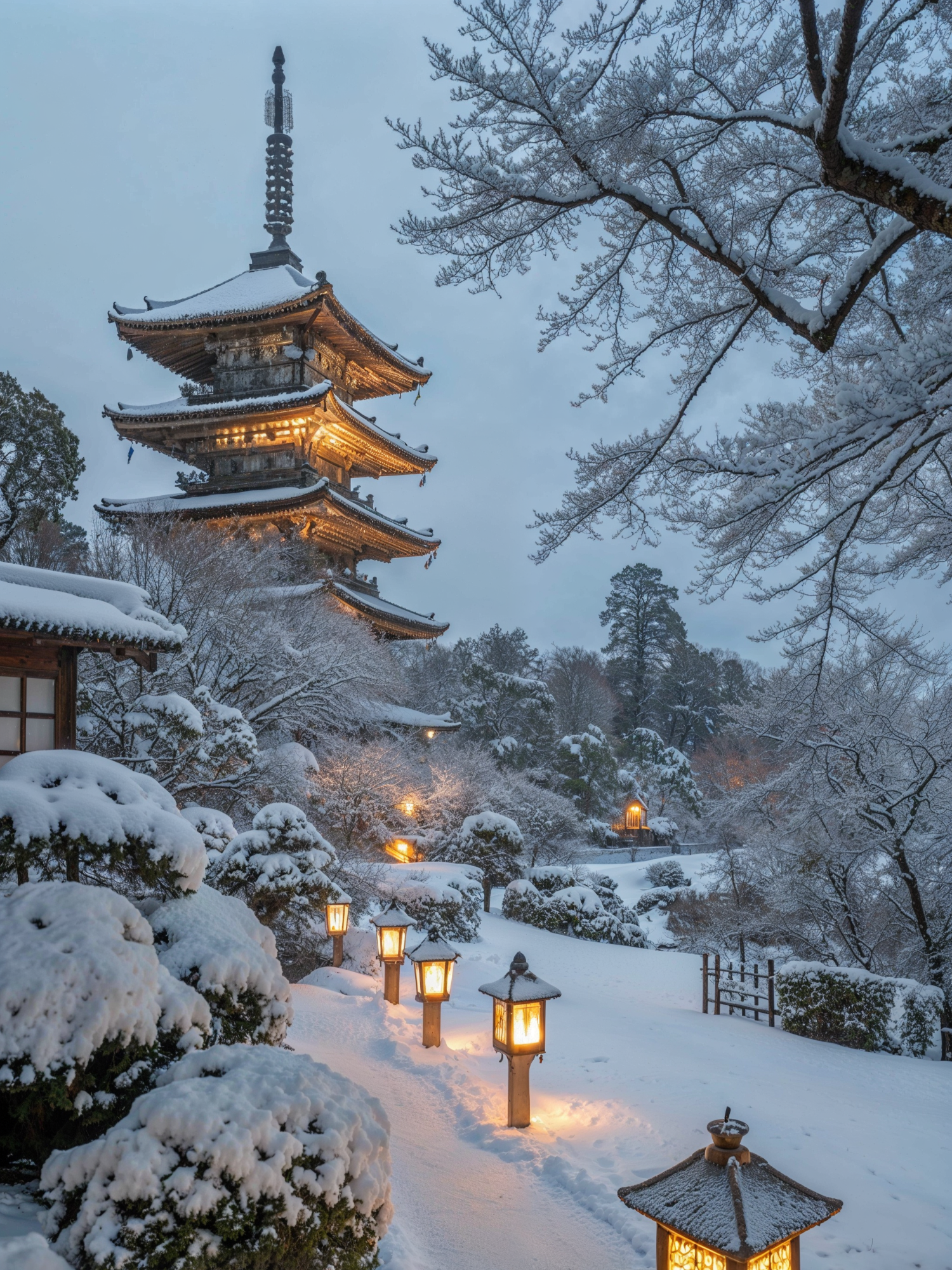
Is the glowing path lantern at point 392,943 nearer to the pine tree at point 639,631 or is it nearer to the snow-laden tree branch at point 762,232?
the snow-laden tree branch at point 762,232

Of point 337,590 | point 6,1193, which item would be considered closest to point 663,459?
point 6,1193

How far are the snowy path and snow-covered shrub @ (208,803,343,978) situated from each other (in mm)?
1116

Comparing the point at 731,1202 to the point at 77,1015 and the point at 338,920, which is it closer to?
the point at 77,1015

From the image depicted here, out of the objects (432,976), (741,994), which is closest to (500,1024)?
(432,976)

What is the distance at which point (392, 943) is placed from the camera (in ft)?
30.3

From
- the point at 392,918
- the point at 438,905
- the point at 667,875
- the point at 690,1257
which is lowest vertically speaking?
the point at 667,875

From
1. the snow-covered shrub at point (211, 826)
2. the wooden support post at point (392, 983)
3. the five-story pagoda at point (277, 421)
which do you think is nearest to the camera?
the wooden support post at point (392, 983)

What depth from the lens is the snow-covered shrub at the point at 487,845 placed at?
2008 centimetres

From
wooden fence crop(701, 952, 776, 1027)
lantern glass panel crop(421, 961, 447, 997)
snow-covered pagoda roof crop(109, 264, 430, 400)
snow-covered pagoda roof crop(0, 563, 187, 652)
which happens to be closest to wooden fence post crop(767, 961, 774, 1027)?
wooden fence crop(701, 952, 776, 1027)

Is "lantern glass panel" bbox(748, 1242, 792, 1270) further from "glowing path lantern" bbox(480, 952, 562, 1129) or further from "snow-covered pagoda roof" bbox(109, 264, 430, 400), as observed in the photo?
"snow-covered pagoda roof" bbox(109, 264, 430, 400)

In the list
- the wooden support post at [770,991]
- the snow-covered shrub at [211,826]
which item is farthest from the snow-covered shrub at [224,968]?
the wooden support post at [770,991]

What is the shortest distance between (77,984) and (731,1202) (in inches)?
111

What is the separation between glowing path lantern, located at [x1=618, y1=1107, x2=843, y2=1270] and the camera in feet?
8.50

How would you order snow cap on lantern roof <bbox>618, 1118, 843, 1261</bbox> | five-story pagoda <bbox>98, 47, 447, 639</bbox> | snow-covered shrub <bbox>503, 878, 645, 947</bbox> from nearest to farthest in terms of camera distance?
snow cap on lantern roof <bbox>618, 1118, 843, 1261</bbox> → snow-covered shrub <bbox>503, 878, 645, 947</bbox> → five-story pagoda <bbox>98, 47, 447, 639</bbox>
